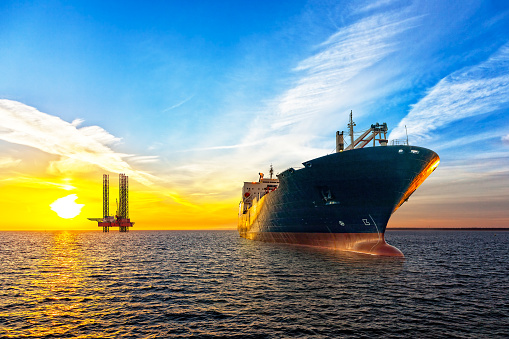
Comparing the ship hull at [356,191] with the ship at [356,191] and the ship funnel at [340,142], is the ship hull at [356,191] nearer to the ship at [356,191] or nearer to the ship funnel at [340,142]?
the ship at [356,191]

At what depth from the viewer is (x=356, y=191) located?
32875mm

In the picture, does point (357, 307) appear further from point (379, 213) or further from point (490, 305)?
point (379, 213)

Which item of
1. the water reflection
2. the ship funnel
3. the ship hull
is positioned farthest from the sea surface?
the ship funnel

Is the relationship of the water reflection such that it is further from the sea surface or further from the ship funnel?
the ship funnel

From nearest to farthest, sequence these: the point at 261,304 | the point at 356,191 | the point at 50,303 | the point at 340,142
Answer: the point at 261,304 < the point at 50,303 < the point at 356,191 < the point at 340,142

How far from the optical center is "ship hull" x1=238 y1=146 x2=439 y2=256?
3164 cm

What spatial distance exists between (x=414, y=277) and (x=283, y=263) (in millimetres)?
11071

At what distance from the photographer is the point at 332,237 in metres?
36.6

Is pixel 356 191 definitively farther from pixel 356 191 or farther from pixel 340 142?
pixel 340 142

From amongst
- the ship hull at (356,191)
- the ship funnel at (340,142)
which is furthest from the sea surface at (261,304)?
the ship funnel at (340,142)

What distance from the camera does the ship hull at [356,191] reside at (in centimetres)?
3164

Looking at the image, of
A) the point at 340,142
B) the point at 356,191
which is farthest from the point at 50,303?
the point at 340,142

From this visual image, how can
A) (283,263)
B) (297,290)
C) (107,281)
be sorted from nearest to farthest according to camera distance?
(297,290), (107,281), (283,263)

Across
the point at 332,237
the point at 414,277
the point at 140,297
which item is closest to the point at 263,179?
the point at 332,237
